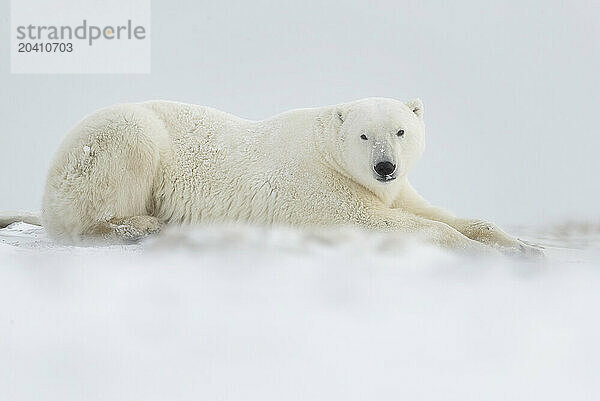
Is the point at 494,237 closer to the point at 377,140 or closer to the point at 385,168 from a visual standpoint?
the point at 385,168

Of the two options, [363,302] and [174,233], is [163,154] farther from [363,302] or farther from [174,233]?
[363,302]

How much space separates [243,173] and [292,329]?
2.24 metres

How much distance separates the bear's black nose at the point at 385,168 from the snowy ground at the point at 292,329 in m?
1.00

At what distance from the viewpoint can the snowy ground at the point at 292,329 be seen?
6.64ft

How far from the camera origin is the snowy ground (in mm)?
2023

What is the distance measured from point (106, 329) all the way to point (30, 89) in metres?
10.5

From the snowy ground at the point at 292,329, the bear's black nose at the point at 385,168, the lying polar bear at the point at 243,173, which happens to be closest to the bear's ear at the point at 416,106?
Result: the lying polar bear at the point at 243,173

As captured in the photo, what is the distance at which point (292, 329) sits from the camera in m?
2.26

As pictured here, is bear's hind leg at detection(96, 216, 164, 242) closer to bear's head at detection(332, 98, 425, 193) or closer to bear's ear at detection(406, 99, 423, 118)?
bear's head at detection(332, 98, 425, 193)

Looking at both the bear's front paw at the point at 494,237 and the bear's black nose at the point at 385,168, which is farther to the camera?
the bear's black nose at the point at 385,168

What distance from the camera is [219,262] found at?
284cm

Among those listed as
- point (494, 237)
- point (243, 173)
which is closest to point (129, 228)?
point (243, 173)

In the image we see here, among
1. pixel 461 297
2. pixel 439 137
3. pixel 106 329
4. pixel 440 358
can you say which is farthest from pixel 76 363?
pixel 439 137

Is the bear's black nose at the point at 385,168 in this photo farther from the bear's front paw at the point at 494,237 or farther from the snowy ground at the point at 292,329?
the snowy ground at the point at 292,329
